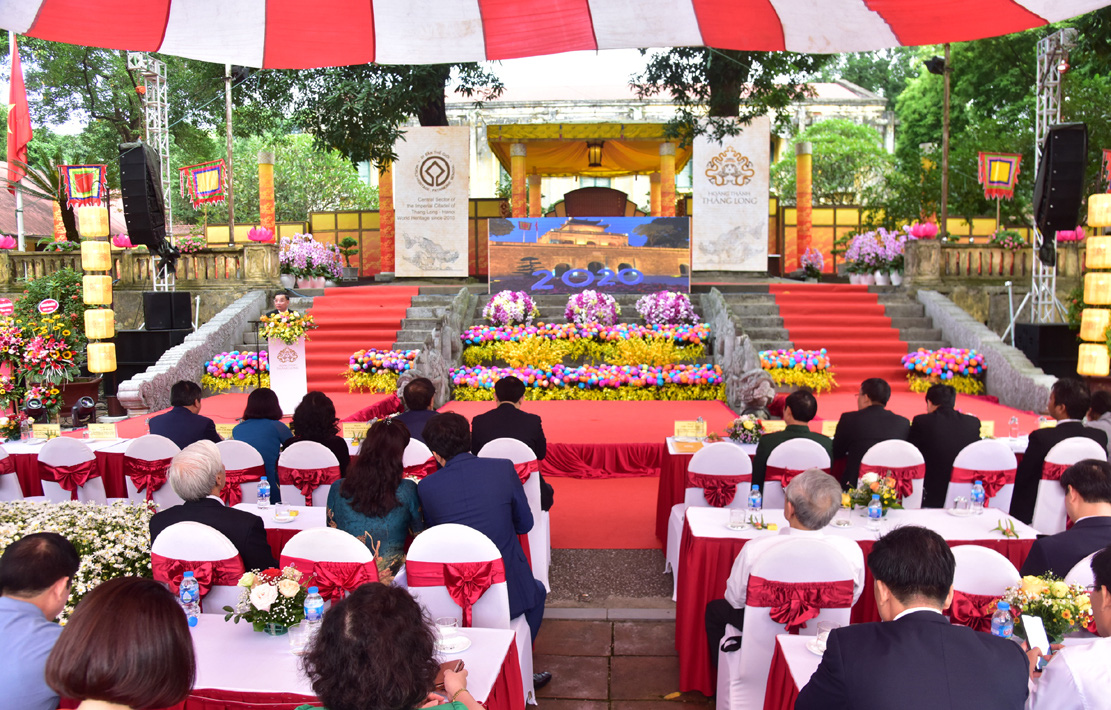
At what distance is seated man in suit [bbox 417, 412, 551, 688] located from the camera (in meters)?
3.51

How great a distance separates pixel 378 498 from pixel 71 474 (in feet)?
9.91

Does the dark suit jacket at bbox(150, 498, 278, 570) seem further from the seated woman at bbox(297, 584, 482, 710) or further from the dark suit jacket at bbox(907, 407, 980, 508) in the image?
the dark suit jacket at bbox(907, 407, 980, 508)

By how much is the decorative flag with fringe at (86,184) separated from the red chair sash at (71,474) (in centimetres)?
852

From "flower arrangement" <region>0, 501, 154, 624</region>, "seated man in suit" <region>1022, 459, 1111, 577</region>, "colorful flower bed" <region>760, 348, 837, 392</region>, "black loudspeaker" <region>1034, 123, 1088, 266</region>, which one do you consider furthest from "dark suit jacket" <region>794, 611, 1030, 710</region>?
"black loudspeaker" <region>1034, 123, 1088, 266</region>

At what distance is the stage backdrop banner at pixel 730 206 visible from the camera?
1369 cm

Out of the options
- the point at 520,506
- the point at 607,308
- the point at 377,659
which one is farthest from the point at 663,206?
the point at 377,659

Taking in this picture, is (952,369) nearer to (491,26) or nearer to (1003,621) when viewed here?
(1003,621)

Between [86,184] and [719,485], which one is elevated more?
[86,184]

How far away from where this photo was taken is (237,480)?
4.81 m

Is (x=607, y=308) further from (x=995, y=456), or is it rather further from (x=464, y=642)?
(x=464, y=642)

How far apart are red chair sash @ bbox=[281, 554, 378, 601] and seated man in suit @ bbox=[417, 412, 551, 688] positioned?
62 cm

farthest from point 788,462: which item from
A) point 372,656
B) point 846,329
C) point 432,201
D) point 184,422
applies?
point 432,201

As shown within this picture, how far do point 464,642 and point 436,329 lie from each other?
26.4ft

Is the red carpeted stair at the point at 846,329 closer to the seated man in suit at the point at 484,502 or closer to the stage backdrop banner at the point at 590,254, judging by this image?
the stage backdrop banner at the point at 590,254
